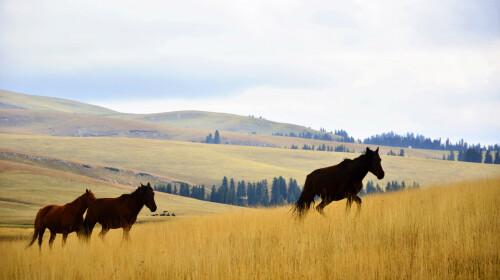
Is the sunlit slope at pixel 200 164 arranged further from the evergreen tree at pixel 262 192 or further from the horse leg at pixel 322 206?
the horse leg at pixel 322 206

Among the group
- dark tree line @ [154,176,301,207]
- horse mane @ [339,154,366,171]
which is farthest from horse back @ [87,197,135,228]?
dark tree line @ [154,176,301,207]

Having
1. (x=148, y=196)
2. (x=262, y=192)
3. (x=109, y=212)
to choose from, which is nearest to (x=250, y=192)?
(x=262, y=192)

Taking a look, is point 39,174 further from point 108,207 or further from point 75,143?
point 75,143

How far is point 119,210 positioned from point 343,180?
273 inches

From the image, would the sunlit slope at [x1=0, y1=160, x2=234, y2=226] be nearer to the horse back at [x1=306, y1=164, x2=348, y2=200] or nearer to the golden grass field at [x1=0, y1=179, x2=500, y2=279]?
the horse back at [x1=306, y1=164, x2=348, y2=200]

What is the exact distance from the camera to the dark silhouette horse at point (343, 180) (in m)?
14.4

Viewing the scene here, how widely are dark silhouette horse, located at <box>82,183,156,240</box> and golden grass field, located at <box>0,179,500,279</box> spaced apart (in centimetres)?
97

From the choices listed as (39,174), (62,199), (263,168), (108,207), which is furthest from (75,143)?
(108,207)

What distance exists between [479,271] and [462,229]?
8.62ft

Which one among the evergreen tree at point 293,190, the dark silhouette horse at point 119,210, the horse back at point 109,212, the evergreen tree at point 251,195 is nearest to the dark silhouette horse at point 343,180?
the dark silhouette horse at point 119,210

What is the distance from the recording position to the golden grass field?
812 cm

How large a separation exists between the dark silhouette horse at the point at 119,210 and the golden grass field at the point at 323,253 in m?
0.97

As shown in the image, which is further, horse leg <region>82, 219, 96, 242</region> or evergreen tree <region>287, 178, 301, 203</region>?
evergreen tree <region>287, 178, 301, 203</region>

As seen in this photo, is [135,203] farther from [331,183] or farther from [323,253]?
[323,253]
